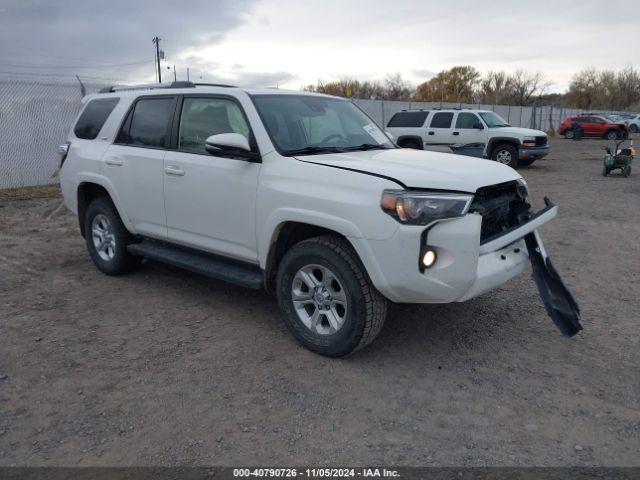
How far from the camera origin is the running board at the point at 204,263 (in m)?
4.21

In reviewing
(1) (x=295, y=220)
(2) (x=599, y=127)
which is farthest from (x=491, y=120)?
(2) (x=599, y=127)

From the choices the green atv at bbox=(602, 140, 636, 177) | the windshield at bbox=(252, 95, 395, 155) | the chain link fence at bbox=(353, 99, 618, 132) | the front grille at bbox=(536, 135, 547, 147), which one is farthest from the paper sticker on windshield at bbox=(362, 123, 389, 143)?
the chain link fence at bbox=(353, 99, 618, 132)

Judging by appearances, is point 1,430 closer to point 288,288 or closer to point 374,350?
point 288,288

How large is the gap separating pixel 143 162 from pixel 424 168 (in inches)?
103

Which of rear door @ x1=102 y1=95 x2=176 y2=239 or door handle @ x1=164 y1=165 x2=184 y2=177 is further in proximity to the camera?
rear door @ x1=102 y1=95 x2=176 y2=239

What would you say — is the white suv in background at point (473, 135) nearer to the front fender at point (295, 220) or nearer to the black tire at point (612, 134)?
the front fender at point (295, 220)

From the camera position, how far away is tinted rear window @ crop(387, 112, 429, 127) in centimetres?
1720

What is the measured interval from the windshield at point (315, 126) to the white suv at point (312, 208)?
0.01 m

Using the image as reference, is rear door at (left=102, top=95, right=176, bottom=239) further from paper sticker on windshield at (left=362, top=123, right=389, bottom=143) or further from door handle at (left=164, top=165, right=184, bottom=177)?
paper sticker on windshield at (left=362, top=123, right=389, bottom=143)

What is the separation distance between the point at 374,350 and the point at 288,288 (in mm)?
784

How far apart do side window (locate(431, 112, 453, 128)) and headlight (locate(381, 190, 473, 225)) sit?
14.1 meters

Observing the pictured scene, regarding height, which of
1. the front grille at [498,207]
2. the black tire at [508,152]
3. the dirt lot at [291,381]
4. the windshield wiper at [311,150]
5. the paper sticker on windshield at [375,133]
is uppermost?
the paper sticker on windshield at [375,133]

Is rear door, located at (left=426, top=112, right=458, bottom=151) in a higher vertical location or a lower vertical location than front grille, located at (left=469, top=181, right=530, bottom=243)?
higher

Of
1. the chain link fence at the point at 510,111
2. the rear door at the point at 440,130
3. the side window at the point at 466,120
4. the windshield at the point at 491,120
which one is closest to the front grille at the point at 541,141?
the windshield at the point at 491,120
